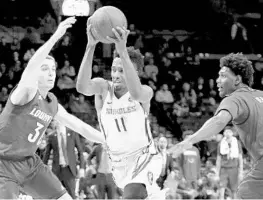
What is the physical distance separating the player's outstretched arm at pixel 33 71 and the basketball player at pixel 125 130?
38cm

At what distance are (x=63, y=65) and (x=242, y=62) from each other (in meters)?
11.6

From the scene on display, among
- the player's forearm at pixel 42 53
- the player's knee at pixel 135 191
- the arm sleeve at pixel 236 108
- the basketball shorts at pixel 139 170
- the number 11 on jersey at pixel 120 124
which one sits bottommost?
the player's knee at pixel 135 191

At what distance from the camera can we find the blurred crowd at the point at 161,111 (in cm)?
1070

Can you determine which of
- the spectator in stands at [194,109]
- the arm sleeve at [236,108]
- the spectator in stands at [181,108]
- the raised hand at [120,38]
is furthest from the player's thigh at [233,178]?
the raised hand at [120,38]

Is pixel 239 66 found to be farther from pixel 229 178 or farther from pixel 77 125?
pixel 229 178

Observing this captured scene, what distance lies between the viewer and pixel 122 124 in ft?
18.0

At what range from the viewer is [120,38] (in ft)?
16.4

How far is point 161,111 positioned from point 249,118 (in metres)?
11.6

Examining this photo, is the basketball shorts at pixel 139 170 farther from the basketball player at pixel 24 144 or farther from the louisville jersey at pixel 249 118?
the louisville jersey at pixel 249 118

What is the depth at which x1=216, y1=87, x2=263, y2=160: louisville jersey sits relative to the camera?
4785 mm

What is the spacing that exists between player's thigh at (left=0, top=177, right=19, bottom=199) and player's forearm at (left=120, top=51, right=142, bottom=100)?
54.0 inches

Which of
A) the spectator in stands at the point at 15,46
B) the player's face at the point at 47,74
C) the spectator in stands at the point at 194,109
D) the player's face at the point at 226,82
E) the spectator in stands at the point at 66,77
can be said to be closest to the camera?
the player's face at the point at 226,82

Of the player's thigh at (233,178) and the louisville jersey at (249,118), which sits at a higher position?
the louisville jersey at (249,118)

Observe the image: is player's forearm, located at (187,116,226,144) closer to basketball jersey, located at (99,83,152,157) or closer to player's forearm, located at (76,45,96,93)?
basketball jersey, located at (99,83,152,157)
